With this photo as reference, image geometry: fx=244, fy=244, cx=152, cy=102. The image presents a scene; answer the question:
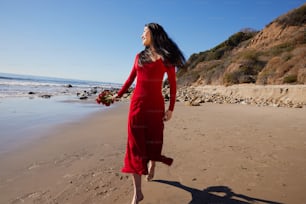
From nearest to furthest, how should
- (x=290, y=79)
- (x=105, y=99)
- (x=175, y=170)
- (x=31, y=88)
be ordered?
(x=105, y=99) < (x=175, y=170) < (x=290, y=79) < (x=31, y=88)

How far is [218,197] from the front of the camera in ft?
8.23

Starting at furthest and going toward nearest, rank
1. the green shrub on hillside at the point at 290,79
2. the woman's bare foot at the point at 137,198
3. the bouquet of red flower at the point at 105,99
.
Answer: the green shrub on hillside at the point at 290,79, the bouquet of red flower at the point at 105,99, the woman's bare foot at the point at 137,198

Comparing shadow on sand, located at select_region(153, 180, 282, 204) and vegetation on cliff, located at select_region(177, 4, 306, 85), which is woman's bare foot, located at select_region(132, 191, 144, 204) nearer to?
shadow on sand, located at select_region(153, 180, 282, 204)

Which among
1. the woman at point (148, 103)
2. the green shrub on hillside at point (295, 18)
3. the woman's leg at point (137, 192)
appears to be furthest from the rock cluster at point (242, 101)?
the green shrub on hillside at point (295, 18)

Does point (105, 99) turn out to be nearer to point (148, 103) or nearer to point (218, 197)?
point (148, 103)

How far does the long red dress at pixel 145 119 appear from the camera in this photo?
95.5 inches

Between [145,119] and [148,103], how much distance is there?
164mm

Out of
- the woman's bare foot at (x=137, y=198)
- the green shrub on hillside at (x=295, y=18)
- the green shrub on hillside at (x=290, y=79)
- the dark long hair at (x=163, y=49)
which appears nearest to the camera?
the woman's bare foot at (x=137, y=198)

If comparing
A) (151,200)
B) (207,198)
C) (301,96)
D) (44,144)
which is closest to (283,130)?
(207,198)

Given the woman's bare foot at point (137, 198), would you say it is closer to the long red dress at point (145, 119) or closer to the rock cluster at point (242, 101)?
the long red dress at point (145, 119)

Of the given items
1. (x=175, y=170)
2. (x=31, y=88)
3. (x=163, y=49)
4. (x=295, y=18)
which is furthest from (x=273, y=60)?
(x=31, y=88)

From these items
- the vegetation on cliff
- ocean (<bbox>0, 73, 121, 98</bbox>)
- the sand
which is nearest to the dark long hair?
the sand

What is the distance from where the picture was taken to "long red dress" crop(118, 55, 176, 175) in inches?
95.5

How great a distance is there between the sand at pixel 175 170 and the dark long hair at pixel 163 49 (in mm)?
1414
